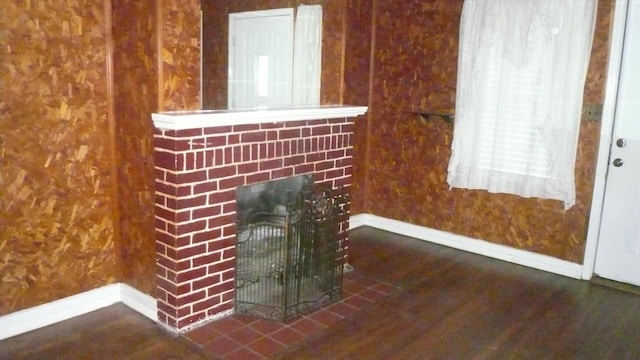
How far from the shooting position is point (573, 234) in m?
3.70

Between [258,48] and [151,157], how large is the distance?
170cm

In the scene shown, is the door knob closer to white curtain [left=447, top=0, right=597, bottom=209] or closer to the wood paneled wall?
white curtain [left=447, top=0, right=597, bottom=209]

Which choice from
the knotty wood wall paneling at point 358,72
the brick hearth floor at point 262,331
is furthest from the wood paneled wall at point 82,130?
the knotty wood wall paneling at point 358,72

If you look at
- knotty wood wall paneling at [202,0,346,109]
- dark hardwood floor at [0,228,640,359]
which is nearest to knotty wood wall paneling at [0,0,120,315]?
dark hardwood floor at [0,228,640,359]

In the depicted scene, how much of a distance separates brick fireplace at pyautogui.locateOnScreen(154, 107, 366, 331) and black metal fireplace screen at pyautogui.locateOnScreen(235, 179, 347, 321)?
10cm

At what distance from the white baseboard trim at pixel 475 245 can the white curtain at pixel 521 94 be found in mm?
457

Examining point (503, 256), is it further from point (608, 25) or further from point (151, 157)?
point (151, 157)

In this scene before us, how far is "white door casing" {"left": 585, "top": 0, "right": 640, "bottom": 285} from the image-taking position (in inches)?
132

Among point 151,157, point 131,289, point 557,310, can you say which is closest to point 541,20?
point 557,310

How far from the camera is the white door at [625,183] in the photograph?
3354 mm

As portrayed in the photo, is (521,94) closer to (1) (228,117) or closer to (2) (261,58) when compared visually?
(2) (261,58)

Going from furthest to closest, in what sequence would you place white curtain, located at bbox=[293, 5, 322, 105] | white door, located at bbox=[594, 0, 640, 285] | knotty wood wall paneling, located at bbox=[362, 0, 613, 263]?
white curtain, located at bbox=[293, 5, 322, 105]
knotty wood wall paneling, located at bbox=[362, 0, 613, 263]
white door, located at bbox=[594, 0, 640, 285]

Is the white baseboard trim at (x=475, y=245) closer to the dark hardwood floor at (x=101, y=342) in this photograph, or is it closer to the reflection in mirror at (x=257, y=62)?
the reflection in mirror at (x=257, y=62)

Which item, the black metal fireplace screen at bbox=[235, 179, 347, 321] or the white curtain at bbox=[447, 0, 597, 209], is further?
the white curtain at bbox=[447, 0, 597, 209]
